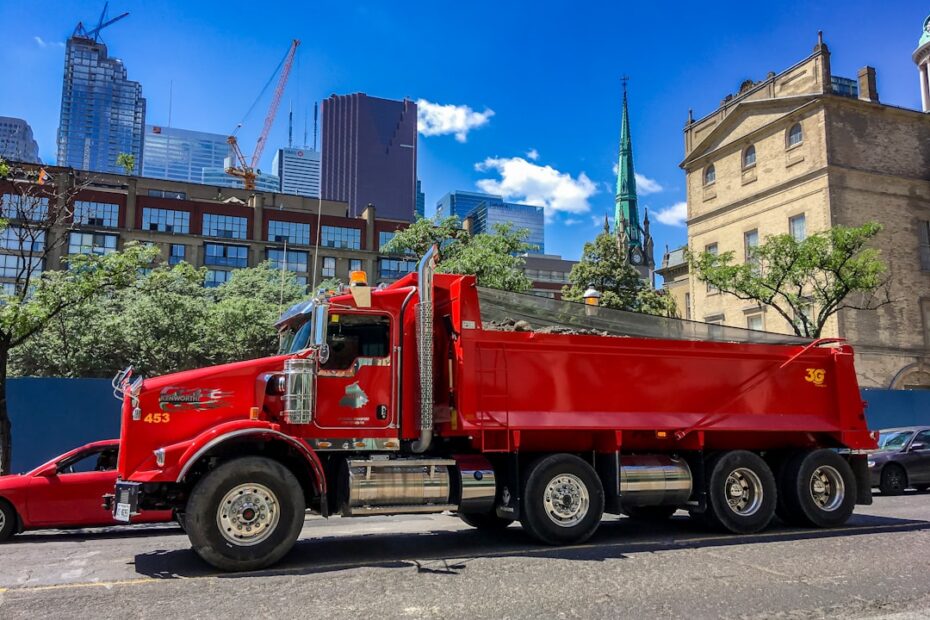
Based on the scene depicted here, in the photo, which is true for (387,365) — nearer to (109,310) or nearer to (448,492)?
(448,492)

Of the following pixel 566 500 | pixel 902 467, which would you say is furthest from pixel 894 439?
pixel 566 500

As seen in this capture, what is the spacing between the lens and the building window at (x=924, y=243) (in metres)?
37.5

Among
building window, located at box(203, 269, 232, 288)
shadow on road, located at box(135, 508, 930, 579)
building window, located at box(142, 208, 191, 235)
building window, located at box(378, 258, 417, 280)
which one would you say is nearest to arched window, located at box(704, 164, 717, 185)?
shadow on road, located at box(135, 508, 930, 579)

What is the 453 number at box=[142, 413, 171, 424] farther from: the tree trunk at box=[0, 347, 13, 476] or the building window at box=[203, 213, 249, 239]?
the building window at box=[203, 213, 249, 239]

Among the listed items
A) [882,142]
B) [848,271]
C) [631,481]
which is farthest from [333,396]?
[882,142]

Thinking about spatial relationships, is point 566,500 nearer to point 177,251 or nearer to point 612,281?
point 612,281

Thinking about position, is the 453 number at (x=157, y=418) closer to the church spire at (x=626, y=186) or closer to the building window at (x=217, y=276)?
the building window at (x=217, y=276)

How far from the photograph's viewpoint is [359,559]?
7.93 meters

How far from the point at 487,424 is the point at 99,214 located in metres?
77.9

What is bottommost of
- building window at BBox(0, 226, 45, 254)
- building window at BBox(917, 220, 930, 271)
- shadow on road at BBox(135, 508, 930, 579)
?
shadow on road at BBox(135, 508, 930, 579)

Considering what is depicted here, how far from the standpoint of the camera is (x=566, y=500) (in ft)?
28.9

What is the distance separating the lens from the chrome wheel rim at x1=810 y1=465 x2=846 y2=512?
404 inches

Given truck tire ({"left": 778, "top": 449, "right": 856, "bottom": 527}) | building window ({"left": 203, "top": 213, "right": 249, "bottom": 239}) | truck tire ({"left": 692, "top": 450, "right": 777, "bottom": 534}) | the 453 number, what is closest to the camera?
the 453 number

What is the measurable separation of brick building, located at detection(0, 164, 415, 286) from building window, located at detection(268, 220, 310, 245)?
0.11 m
